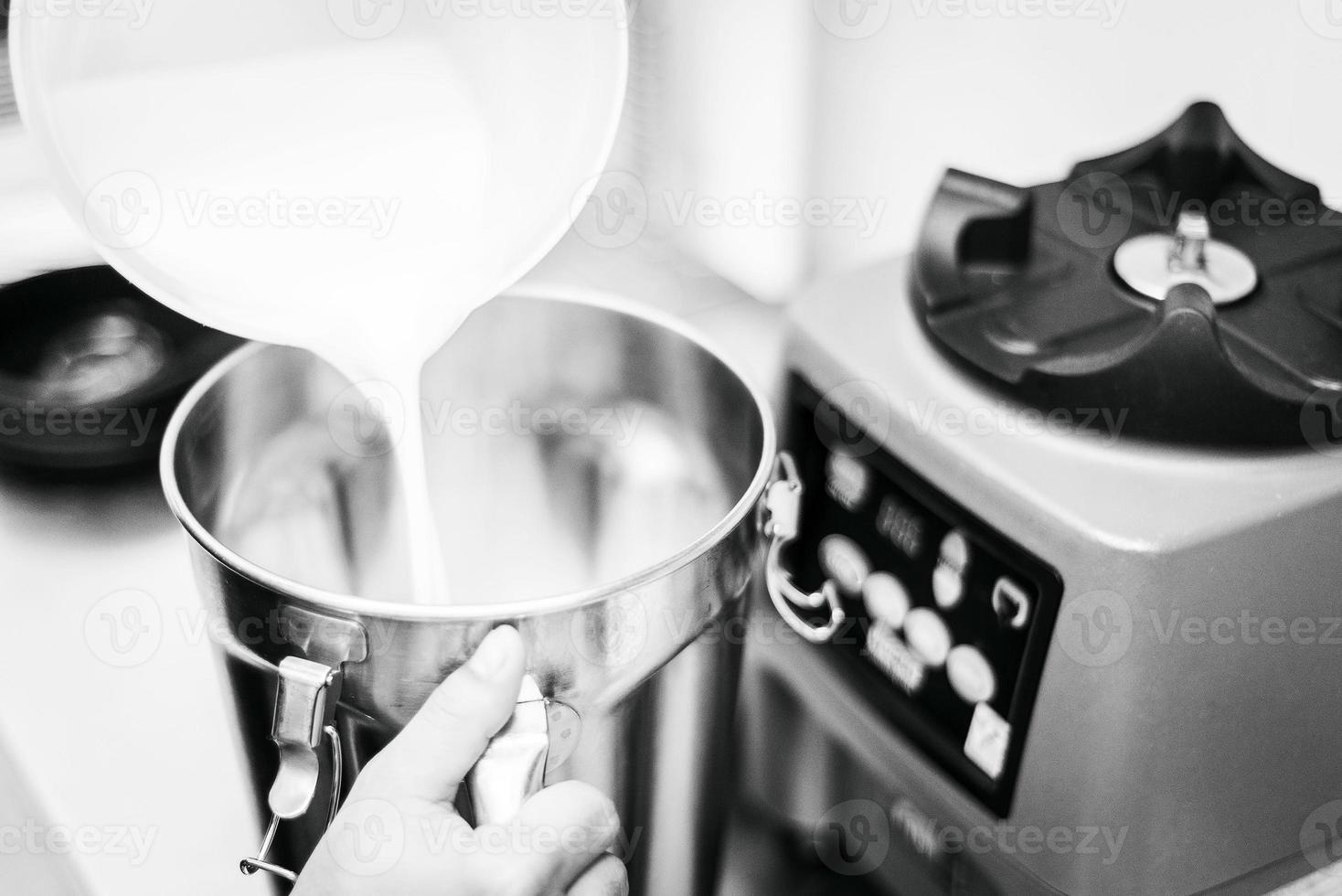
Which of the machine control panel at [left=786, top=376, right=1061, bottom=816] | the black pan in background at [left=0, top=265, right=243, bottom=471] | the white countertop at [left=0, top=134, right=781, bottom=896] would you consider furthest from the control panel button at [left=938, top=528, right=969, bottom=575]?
the black pan in background at [left=0, top=265, right=243, bottom=471]

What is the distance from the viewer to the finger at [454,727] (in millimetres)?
396

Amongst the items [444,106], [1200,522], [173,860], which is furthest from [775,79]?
[173,860]

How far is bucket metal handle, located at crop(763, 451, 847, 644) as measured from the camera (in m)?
0.52

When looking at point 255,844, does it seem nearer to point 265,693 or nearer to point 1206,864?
point 265,693

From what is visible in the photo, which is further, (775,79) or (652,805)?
(775,79)

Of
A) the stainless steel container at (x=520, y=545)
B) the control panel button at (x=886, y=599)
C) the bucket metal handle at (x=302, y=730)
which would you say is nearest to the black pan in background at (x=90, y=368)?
the stainless steel container at (x=520, y=545)

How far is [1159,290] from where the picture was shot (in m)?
0.49

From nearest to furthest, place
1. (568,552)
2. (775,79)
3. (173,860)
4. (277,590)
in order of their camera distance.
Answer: (277,590), (173,860), (568,552), (775,79)

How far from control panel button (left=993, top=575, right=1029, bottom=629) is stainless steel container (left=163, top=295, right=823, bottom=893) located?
0.31 ft

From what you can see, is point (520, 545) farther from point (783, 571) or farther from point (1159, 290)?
point (1159, 290)

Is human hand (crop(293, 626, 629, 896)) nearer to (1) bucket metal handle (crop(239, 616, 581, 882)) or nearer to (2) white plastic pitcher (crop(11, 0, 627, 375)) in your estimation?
(1) bucket metal handle (crop(239, 616, 581, 882))

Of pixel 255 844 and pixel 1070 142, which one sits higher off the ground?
pixel 1070 142

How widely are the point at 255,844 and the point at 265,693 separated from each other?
124 mm

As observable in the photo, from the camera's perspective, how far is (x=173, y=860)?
542 mm
